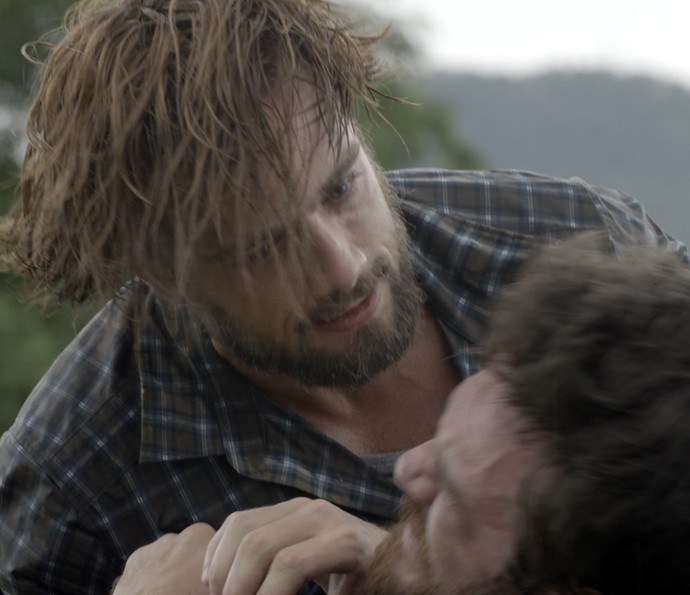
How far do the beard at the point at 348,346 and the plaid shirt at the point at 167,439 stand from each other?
8 cm

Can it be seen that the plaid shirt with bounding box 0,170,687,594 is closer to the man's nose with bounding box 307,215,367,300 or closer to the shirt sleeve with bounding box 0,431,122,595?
the shirt sleeve with bounding box 0,431,122,595

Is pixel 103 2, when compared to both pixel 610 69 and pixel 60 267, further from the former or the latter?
pixel 610 69

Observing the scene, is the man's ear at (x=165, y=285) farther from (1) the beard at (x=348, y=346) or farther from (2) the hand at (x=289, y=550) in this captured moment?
(2) the hand at (x=289, y=550)

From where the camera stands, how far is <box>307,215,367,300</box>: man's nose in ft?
6.81

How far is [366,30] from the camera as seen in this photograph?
243 centimetres

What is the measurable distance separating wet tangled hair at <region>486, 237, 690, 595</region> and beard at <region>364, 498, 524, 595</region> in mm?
50

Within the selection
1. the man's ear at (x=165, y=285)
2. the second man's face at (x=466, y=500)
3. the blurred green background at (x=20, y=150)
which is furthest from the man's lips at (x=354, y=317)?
the blurred green background at (x=20, y=150)

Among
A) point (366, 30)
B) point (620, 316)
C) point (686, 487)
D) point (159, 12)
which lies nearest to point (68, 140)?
point (159, 12)

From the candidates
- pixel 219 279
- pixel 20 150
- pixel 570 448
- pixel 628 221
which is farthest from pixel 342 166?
pixel 20 150

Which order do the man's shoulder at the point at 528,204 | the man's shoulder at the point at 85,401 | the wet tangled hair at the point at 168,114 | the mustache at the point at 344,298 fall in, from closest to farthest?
1. the wet tangled hair at the point at 168,114
2. the mustache at the point at 344,298
3. the man's shoulder at the point at 85,401
4. the man's shoulder at the point at 528,204

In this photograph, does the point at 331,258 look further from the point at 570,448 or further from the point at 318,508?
the point at 570,448

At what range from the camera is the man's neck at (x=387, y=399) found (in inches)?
90.0

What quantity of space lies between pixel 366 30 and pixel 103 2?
509 millimetres

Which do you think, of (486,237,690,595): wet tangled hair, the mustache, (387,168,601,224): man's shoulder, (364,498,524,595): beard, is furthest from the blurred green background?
(486,237,690,595): wet tangled hair
